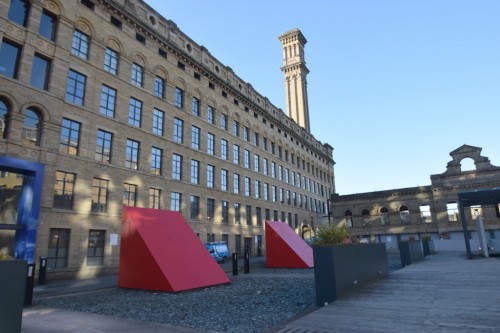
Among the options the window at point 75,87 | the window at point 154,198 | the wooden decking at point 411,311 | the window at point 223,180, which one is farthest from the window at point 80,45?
the wooden decking at point 411,311

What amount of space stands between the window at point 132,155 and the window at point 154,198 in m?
2.33

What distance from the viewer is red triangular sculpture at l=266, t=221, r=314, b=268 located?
21.3m

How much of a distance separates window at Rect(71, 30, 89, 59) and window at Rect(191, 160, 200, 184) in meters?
12.3

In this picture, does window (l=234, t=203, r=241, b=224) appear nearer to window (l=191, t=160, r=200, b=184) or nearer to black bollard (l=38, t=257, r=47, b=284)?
window (l=191, t=160, r=200, b=184)

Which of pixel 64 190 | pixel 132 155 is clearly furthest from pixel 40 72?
pixel 132 155

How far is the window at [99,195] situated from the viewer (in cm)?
2061

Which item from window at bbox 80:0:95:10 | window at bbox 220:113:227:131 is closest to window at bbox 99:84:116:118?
window at bbox 80:0:95:10

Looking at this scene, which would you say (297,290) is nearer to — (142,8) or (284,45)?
(142,8)

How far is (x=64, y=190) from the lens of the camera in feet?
62.0

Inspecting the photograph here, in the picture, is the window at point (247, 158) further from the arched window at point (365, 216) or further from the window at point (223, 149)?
the arched window at point (365, 216)

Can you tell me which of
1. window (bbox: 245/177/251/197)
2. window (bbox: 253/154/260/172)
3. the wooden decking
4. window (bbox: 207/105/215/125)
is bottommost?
the wooden decking

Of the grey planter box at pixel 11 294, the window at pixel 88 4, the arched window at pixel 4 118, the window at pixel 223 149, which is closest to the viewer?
the grey planter box at pixel 11 294

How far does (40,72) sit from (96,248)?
11.0m

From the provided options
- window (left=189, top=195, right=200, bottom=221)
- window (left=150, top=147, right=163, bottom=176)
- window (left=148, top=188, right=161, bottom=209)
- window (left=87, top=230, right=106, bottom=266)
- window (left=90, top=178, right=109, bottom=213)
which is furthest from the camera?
window (left=189, top=195, right=200, bottom=221)
